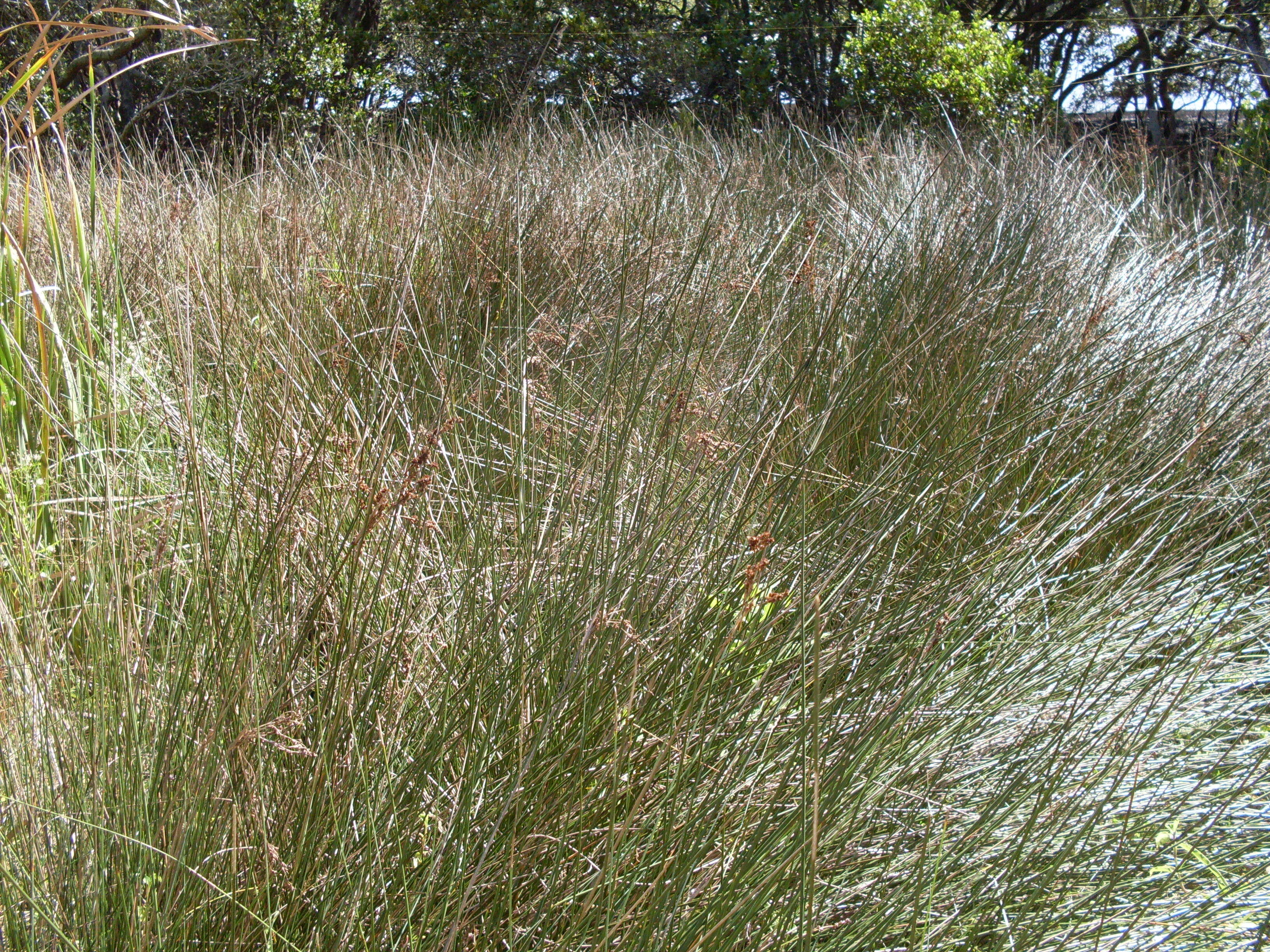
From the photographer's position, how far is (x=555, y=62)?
25.2ft

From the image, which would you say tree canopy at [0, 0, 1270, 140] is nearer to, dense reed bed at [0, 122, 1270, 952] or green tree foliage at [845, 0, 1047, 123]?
green tree foliage at [845, 0, 1047, 123]

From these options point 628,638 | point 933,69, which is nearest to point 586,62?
point 933,69

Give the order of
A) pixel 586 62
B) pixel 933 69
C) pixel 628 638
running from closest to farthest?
pixel 628 638, pixel 933 69, pixel 586 62

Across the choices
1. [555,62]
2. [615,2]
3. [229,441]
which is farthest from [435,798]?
[615,2]

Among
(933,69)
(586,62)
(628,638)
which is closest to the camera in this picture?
(628,638)

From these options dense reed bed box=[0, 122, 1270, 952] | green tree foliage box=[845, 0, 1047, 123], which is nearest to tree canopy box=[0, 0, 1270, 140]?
green tree foliage box=[845, 0, 1047, 123]

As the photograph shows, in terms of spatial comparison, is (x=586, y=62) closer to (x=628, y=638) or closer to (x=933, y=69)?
(x=933, y=69)

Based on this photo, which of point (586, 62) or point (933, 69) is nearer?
point (933, 69)

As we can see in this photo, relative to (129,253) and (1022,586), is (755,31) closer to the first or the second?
(129,253)

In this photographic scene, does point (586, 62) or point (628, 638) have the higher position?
point (586, 62)

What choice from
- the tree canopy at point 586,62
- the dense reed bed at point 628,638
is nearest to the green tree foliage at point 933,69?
the tree canopy at point 586,62

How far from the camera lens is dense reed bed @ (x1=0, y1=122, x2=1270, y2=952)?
3.16 feet

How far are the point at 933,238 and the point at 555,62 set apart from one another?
5.44 m

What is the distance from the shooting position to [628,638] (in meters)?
1.06
